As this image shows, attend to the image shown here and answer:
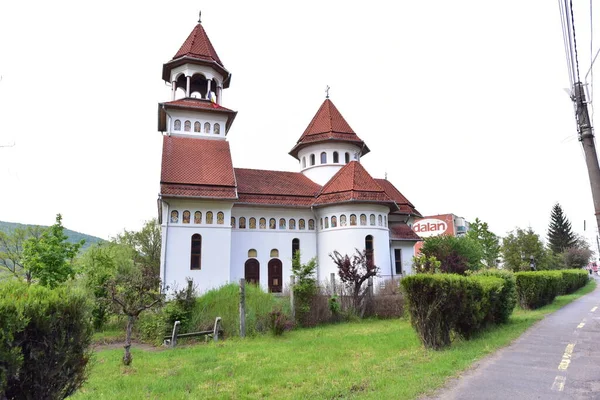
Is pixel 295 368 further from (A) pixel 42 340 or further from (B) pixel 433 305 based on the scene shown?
(A) pixel 42 340

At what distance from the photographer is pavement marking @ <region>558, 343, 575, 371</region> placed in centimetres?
686

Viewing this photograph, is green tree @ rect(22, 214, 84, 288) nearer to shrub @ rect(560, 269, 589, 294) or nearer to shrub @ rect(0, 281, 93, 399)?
shrub @ rect(0, 281, 93, 399)

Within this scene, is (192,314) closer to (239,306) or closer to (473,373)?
(239,306)

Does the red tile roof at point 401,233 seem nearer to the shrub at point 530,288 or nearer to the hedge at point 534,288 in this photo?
the hedge at point 534,288

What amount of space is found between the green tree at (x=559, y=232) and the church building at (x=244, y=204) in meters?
47.9

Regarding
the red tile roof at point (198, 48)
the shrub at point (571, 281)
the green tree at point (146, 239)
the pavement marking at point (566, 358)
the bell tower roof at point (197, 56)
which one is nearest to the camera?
the pavement marking at point (566, 358)

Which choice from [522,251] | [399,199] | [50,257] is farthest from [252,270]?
[522,251]

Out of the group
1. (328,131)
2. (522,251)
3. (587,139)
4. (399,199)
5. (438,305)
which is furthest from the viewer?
(522,251)

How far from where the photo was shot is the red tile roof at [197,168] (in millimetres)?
22672

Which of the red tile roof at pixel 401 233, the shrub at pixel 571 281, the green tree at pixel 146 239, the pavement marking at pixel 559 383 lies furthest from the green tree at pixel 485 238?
the pavement marking at pixel 559 383

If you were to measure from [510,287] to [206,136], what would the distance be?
2181 cm

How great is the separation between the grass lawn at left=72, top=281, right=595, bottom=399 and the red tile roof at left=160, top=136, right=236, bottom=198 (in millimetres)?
12223

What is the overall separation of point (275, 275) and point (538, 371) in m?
20.3

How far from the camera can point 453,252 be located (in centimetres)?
2355
